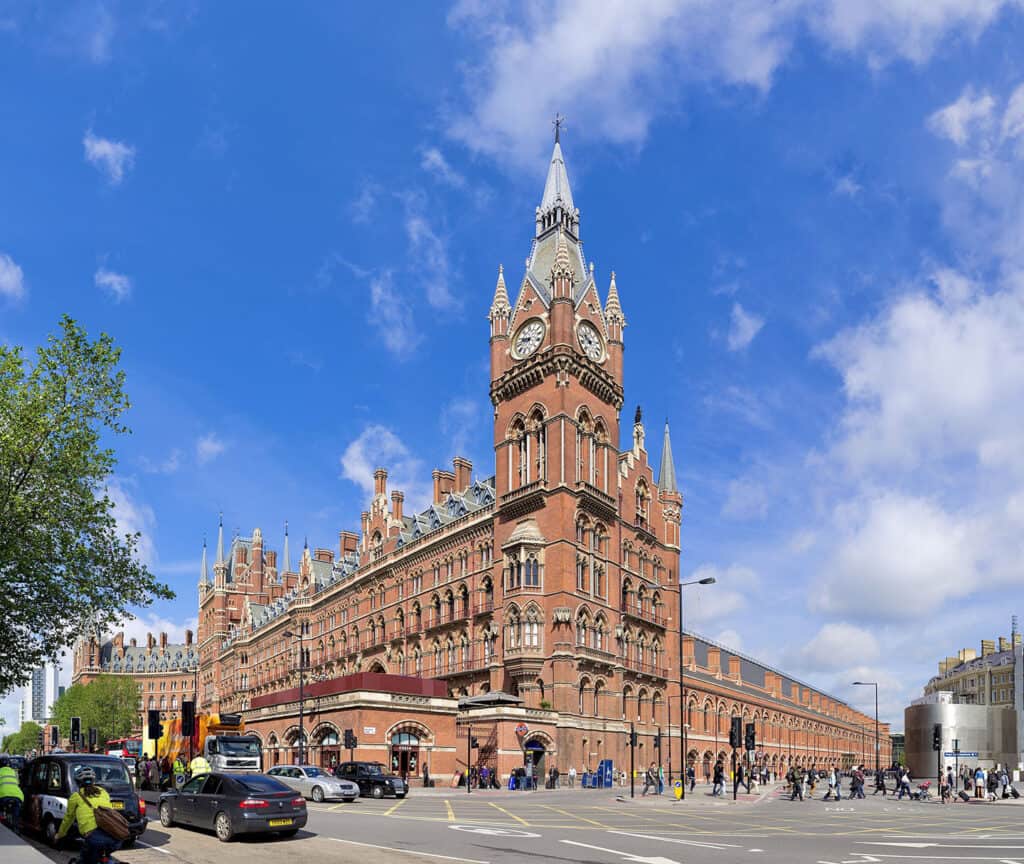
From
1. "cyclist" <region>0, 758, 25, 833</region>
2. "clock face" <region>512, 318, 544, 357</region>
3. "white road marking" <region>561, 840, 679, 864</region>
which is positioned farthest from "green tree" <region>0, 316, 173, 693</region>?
"clock face" <region>512, 318, 544, 357</region>

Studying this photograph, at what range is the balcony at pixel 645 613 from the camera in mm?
67463

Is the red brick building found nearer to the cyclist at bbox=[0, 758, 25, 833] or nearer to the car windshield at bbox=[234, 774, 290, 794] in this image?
the cyclist at bbox=[0, 758, 25, 833]

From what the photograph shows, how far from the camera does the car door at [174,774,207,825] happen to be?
2238 cm

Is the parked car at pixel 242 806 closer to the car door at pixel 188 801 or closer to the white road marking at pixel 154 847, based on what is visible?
the car door at pixel 188 801

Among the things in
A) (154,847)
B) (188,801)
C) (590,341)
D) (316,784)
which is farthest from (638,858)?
(590,341)

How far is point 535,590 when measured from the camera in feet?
198

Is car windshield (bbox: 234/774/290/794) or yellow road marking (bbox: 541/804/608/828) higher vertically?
car windshield (bbox: 234/774/290/794)

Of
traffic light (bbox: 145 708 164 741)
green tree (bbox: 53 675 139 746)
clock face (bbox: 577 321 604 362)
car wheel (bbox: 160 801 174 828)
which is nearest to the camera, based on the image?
car wheel (bbox: 160 801 174 828)

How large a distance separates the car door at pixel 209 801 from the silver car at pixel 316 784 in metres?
12.3

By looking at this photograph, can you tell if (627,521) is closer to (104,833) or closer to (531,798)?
(531,798)

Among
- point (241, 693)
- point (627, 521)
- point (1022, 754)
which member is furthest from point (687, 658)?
point (241, 693)

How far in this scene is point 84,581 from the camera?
103ft

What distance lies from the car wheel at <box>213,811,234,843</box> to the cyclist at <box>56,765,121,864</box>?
605 cm

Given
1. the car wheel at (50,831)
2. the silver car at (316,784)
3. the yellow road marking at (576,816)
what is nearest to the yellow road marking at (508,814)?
the yellow road marking at (576,816)
